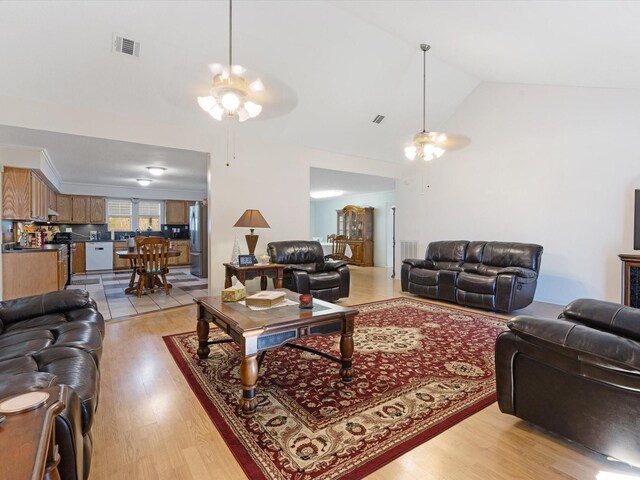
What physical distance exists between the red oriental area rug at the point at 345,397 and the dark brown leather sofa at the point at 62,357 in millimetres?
745

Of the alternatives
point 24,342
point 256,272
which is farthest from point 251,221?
point 24,342

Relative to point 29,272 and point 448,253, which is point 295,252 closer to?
point 448,253

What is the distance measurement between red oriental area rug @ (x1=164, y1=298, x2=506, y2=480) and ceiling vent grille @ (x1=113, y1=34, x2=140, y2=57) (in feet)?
10.1

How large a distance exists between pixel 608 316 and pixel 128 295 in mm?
6278

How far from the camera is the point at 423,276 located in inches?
208

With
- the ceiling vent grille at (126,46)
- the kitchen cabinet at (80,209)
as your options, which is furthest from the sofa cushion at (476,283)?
the kitchen cabinet at (80,209)

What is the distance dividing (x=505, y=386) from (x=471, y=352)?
117cm

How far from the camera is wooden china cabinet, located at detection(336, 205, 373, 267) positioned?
1065 centimetres

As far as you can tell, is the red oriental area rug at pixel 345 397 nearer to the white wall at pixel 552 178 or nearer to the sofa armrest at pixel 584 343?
the sofa armrest at pixel 584 343

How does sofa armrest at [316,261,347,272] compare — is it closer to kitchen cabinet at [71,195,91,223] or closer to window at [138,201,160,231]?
window at [138,201,160,231]

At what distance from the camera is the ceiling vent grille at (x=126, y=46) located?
11.0 feet

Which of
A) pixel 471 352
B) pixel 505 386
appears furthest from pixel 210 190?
pixel 505 386

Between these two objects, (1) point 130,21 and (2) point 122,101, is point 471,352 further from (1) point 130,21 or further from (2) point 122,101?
(2) point 122,101

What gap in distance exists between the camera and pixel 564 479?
149 cm
